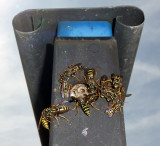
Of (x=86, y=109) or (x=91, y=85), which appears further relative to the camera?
(x=91, y=85)

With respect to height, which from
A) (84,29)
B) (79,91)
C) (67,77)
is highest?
(84,29)

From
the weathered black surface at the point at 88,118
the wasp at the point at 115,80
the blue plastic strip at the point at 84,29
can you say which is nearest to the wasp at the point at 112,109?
the weathered black surface at the point at 88,118

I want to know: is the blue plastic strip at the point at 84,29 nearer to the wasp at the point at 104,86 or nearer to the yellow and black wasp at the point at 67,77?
the yellow and black wasp at the point at 67,77

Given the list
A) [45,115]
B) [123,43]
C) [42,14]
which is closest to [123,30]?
[123,43]

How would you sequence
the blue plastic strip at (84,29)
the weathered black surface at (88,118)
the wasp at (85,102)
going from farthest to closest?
the blue plastic strip at (84,29) < the wasp at (85,102) < the weathered black surface at (88,118)

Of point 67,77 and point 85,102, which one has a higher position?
point 67,77

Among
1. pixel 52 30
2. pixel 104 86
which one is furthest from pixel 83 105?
pixel 52 30

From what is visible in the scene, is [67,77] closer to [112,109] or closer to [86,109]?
[86,109]
